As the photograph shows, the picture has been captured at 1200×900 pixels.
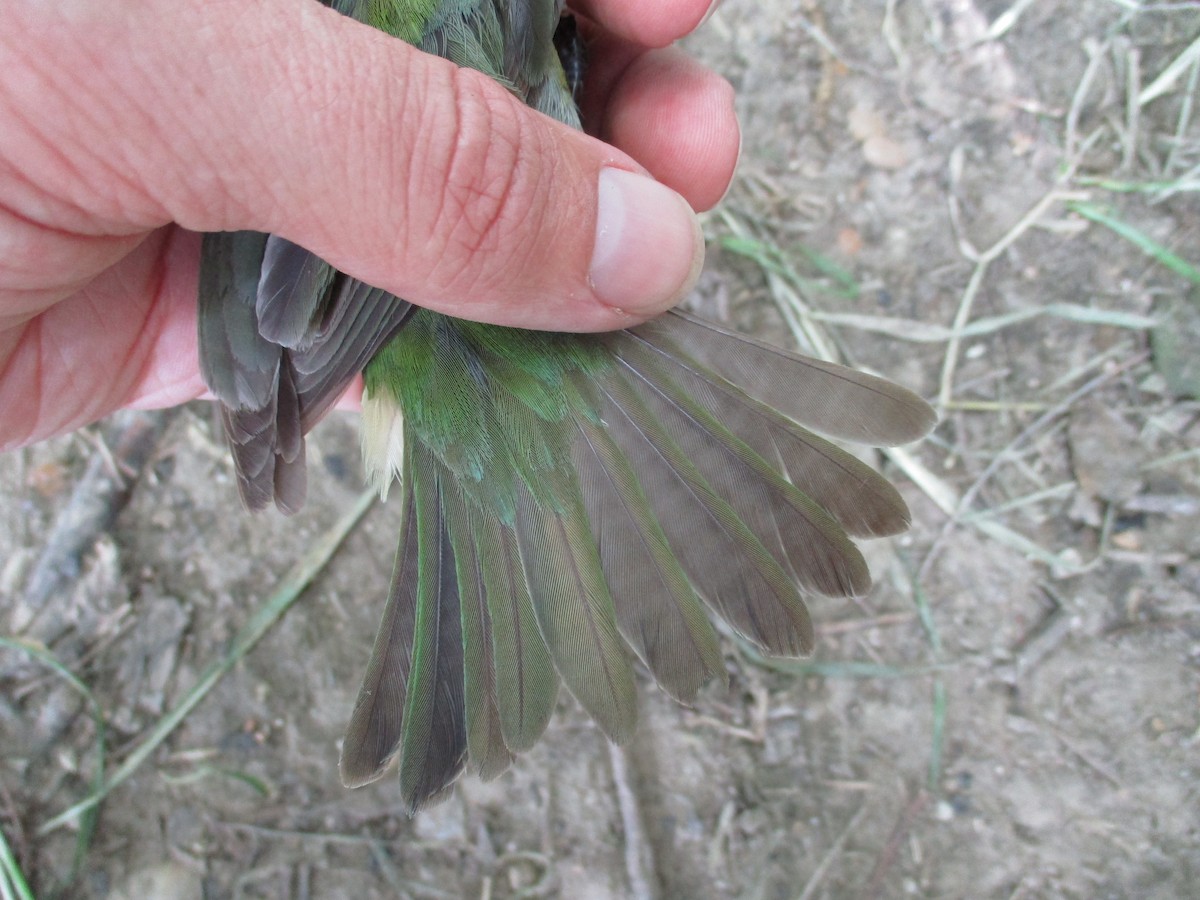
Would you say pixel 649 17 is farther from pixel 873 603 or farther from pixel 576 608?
pixel 873 603

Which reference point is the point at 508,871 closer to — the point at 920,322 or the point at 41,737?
the point at 41,737

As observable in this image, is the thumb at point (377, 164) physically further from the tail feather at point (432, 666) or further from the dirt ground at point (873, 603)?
the dirt ground at point (873, 603)

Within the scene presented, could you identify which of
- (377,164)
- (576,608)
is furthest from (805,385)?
(377,164)

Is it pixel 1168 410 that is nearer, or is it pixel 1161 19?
pixel 1168 410

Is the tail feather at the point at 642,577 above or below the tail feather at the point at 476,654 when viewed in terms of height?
above

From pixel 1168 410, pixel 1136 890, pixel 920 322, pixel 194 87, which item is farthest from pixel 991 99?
pixel 194 87

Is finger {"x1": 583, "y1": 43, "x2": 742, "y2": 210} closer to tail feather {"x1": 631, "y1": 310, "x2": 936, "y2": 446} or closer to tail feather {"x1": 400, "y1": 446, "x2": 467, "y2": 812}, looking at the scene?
tail feather {"x1": 631, "y1": 310, "x2": 936, "y2": 446}

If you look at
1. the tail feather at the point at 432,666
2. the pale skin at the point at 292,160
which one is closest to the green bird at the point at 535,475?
the tail feather at the point at 432,666
